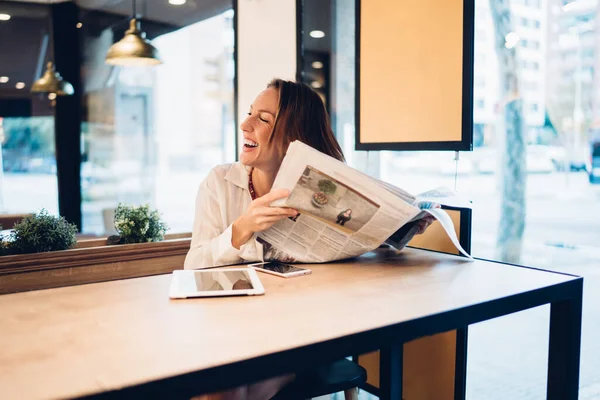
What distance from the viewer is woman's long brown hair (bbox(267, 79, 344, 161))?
160 centimetres

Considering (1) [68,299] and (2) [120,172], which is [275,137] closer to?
(1) [68,299]

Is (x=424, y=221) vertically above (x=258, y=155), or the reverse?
(x=258, y=155)

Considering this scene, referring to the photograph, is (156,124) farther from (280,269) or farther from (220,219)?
(280,269)

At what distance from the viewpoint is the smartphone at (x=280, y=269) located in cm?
119

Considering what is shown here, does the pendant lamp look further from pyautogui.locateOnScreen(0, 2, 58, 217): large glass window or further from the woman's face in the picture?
the woman's face

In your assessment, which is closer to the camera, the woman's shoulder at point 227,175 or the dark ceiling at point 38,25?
the woman's shoulder at point 227,175

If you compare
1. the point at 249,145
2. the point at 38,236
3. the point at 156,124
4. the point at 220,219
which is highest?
the point at 156,124

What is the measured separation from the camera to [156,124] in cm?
582

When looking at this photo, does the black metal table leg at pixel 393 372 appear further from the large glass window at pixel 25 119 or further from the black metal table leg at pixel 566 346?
the large glass window at pixel 25 119

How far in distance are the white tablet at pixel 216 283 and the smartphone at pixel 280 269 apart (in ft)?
0.17

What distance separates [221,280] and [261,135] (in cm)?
60

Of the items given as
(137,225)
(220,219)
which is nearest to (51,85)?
(137,225)

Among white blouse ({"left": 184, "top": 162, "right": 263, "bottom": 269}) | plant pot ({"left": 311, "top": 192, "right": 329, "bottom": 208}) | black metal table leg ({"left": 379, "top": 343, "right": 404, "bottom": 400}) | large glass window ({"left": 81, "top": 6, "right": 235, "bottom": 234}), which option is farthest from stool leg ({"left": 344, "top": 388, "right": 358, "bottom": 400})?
large glass window ({"left": 81, "top": 6, "right": 235, "bottom": 234})

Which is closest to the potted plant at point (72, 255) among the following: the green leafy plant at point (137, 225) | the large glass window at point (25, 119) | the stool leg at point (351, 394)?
the green leafy plant at point (137, 225)
